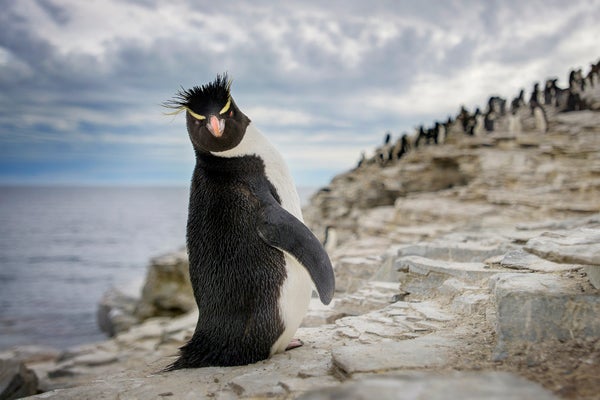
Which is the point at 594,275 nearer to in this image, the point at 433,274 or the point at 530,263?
the point at 530,263

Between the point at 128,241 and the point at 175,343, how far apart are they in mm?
49000

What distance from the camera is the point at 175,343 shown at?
30.6 feet

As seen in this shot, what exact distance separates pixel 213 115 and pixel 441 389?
2159 mm

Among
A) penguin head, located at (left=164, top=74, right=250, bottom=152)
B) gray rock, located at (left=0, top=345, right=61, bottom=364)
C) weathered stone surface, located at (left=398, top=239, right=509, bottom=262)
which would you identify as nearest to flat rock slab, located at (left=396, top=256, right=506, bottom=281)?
weathered stone surface, located at (left=398, top=239, right=509, bottom=262)

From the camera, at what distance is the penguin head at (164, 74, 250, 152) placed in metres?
3.06

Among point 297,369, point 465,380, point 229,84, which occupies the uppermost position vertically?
point 229,84

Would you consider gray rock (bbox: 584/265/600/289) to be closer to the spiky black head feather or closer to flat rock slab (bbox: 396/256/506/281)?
flat rock slab (bbox: 396/256/506/281)

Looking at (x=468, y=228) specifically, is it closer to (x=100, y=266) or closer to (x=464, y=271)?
(x=464, y=271)

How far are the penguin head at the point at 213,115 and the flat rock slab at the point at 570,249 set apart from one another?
1.95 meters

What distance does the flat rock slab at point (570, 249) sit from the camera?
2.19 meters

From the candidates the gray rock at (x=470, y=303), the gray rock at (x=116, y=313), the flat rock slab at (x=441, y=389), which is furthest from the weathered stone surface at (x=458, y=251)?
the gray rock at (x=116, y=313)

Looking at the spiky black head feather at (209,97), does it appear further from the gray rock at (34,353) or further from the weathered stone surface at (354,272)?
the gray rock at (34,353)

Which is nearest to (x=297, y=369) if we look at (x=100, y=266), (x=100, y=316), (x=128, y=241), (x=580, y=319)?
(x=580, y=319)

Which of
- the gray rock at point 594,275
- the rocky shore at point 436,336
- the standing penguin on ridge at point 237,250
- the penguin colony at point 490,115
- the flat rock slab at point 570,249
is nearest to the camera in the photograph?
the rocky shore at point 436,336
